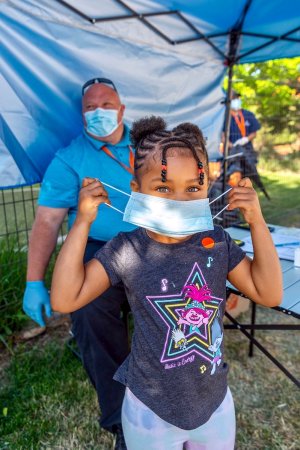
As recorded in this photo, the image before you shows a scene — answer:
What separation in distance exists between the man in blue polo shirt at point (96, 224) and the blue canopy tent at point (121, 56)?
0.25m

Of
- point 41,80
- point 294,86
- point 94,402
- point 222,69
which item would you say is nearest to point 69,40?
point 41,80

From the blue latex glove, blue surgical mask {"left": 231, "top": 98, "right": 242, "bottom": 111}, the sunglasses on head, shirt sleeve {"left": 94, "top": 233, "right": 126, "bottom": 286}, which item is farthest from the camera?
blue surgical mask {"left": 231, "top": 98, "right": 242, "bottom": 111}

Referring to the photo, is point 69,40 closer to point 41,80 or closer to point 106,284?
point 41,80

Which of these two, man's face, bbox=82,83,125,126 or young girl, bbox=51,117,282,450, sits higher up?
man's face, bbox=82,83,125,126

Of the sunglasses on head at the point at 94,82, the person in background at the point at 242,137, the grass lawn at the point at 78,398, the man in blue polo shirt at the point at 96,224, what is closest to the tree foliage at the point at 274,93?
the person in background at the point at 242,137

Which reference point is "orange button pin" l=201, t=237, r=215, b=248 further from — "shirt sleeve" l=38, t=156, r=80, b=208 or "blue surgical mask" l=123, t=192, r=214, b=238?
"shirt sleeve" l=38, t=156, r=80, b=208

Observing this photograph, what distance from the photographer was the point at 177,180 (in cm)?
117

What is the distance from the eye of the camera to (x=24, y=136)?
7.57 ft

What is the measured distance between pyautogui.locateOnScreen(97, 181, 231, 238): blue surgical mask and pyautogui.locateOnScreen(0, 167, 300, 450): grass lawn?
1.36 m

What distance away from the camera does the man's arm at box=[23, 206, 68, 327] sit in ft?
6.30

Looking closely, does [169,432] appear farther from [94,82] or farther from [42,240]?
[94,82]

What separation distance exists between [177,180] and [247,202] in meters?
0.23

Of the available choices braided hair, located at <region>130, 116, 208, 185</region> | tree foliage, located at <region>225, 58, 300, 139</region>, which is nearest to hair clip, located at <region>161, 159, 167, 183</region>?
braided hair, located at <region>130, 116, 208, 185</region>

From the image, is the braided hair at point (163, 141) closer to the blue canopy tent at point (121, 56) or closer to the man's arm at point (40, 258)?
the man's arm at point (40, 258)
